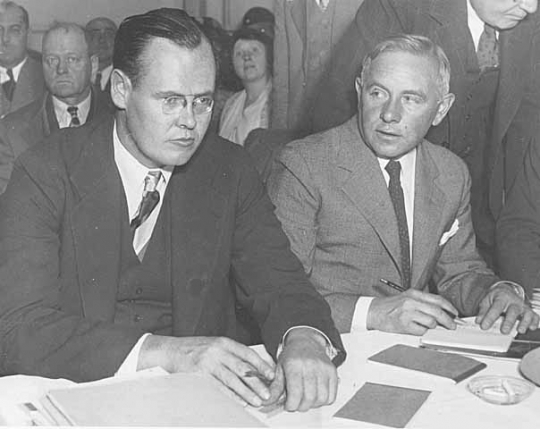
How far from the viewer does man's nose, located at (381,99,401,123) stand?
230 centimetres

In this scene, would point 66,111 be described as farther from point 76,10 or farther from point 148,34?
point 148,34

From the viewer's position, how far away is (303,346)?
1590 millimetres

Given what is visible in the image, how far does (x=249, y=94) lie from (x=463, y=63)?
33.3 inches

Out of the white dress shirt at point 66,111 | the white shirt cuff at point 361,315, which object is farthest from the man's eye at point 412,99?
the white dress shirt at point 66,111

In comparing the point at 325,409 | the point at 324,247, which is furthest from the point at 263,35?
the point at 325,409

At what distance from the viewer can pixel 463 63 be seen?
2830 mm

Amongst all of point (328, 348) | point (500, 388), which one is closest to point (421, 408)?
point (500, 388)

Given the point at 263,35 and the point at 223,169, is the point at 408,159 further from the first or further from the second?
the point at 263,35

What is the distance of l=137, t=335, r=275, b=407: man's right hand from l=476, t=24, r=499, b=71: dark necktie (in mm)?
1736

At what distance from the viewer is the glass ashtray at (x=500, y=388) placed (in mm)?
1437

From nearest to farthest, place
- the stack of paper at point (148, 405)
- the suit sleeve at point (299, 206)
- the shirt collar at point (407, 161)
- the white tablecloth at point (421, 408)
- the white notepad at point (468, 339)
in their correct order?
1. the stack of paper at point (148, 405)
2. the white tablecloth at point (421, 408)
3. the white notepad at point (468, 339)
4. the suit sleeve at point (299, 206)
5. the shirt collar at point (407, 161)

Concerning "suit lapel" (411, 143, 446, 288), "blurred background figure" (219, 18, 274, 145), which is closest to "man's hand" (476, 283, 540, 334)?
"suit lapel" (411, 143, 446, 288)

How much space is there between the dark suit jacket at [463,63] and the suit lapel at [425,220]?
1.79 feet

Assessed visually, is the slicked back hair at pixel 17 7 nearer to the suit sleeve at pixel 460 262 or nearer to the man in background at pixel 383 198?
the man in background at pixel 383 198
